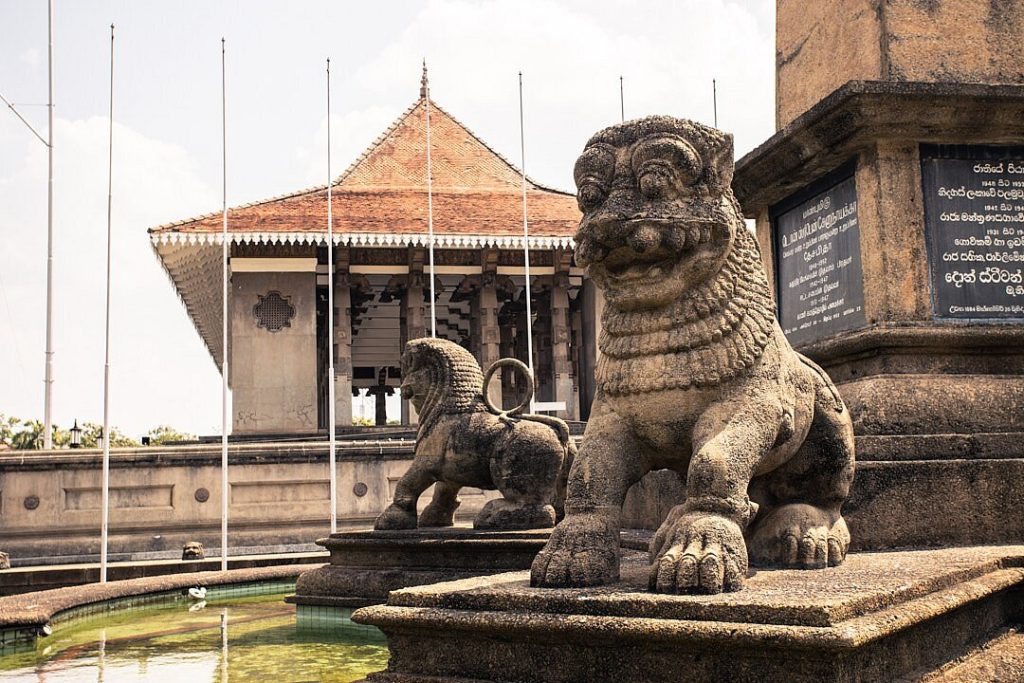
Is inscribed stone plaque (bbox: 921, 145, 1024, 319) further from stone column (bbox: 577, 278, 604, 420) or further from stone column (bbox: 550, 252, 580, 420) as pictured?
stone column (bbox: 577, 278, 604, 420)

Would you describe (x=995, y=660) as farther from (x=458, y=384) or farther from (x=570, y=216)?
(x=570, y=216)

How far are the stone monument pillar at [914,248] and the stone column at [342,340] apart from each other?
17337 millimetres

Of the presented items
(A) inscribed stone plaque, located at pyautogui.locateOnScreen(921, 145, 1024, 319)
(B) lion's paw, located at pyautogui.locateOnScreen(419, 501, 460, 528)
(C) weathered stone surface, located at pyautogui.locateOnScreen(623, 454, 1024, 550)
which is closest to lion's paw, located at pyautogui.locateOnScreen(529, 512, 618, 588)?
(C) weathered stone surface, located at pyautogui.locateOnScreen(623, 454, 1024, 550)

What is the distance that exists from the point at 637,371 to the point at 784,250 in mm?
3173

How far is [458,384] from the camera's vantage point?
22.7 ft

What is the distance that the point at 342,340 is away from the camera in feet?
75.0

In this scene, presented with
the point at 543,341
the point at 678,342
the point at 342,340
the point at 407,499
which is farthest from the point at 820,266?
the point at 543,341

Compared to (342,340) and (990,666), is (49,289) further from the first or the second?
(990,666)

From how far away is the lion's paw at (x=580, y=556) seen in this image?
3.02 m

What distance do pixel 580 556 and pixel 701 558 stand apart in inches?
16.2

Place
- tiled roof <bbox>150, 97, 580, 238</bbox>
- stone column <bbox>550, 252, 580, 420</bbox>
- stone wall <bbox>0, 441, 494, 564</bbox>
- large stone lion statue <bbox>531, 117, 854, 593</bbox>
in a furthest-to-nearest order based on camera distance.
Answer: stone column <bbox>550, 252, 580, 420</bbox>
tiled roof <bbox>150, 97, 580, 238</bbox>
stone wall <bbox>0, 441, 494, 564</bbox>
large stone lion statue <bbox>531, 117, 854, 593</bbox>

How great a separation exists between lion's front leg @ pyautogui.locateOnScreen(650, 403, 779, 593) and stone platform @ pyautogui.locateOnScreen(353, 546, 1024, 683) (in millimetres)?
87

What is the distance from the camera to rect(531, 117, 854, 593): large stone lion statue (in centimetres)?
329

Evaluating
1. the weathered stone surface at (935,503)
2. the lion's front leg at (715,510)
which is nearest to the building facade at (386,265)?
the weathered stone surface at (935,503)
